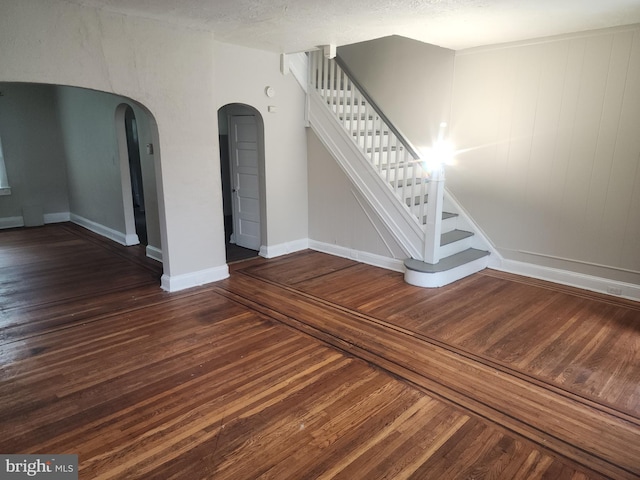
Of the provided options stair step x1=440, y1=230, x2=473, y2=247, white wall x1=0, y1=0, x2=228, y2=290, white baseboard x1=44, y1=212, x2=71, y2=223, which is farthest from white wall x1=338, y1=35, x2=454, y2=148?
white baseboard x1=44, y1=212, x2=71, y2=223

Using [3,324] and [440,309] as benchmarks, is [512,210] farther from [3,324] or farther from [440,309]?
[3,324]

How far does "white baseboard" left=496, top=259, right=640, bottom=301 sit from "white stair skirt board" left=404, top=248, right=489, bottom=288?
365 millimetres

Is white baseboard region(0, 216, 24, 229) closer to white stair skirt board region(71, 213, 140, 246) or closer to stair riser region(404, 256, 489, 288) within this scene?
white stair skirt board region(71, 213, 140, 246)

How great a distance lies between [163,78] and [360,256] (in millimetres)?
3227

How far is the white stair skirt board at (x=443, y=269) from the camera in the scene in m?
4.86

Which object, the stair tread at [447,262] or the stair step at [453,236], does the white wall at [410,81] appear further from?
the stair tread at [447,262]

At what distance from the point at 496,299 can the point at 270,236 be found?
3.03 meters

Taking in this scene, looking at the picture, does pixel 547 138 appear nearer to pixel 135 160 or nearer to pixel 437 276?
pixel 437 276

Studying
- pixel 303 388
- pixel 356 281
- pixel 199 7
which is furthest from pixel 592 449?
pixel 199 7

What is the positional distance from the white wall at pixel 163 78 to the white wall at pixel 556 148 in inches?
123

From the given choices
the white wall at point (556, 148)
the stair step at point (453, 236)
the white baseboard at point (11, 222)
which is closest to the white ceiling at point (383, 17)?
the white wall at point (556, 148)

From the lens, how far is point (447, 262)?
5117mm

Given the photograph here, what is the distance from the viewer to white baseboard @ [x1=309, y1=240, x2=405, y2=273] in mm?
5517

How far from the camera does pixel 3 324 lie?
399 centimetres
